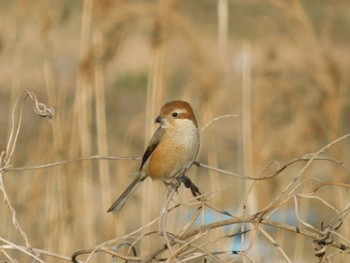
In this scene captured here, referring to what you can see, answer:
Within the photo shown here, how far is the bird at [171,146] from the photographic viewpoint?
3889mm

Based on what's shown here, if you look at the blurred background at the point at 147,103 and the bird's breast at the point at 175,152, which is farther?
the blurred background at the point at 147,103

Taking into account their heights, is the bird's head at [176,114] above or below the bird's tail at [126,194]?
above

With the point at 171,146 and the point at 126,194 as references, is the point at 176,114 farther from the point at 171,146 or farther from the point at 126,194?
the point at 126,194

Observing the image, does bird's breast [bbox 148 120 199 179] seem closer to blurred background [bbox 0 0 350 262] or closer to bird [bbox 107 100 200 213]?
bird [bbox 107 100 200 213]

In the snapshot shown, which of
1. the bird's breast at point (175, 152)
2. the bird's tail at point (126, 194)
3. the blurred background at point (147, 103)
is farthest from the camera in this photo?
the blurred background at point (147, 103)

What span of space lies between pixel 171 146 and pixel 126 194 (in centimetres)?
28

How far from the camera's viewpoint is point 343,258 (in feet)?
15.5

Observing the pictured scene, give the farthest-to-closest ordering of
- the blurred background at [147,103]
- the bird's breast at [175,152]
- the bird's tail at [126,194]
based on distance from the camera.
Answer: the blurred background at [147,103]
the bird's tail at [126,194]
the bird's breast at [175,152]

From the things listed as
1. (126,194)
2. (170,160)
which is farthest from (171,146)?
(126,194)

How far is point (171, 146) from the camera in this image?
4129 mm

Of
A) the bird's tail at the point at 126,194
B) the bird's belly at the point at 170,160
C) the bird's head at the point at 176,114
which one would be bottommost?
the bird's tail at the point at 126,194

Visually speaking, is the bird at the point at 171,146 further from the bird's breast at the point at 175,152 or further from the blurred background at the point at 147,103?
the blurred background at the point at 147,103

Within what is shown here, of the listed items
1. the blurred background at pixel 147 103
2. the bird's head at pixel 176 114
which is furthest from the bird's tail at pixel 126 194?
the blurred background at pixel 147 103

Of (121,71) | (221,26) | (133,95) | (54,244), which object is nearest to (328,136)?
(221,26)
